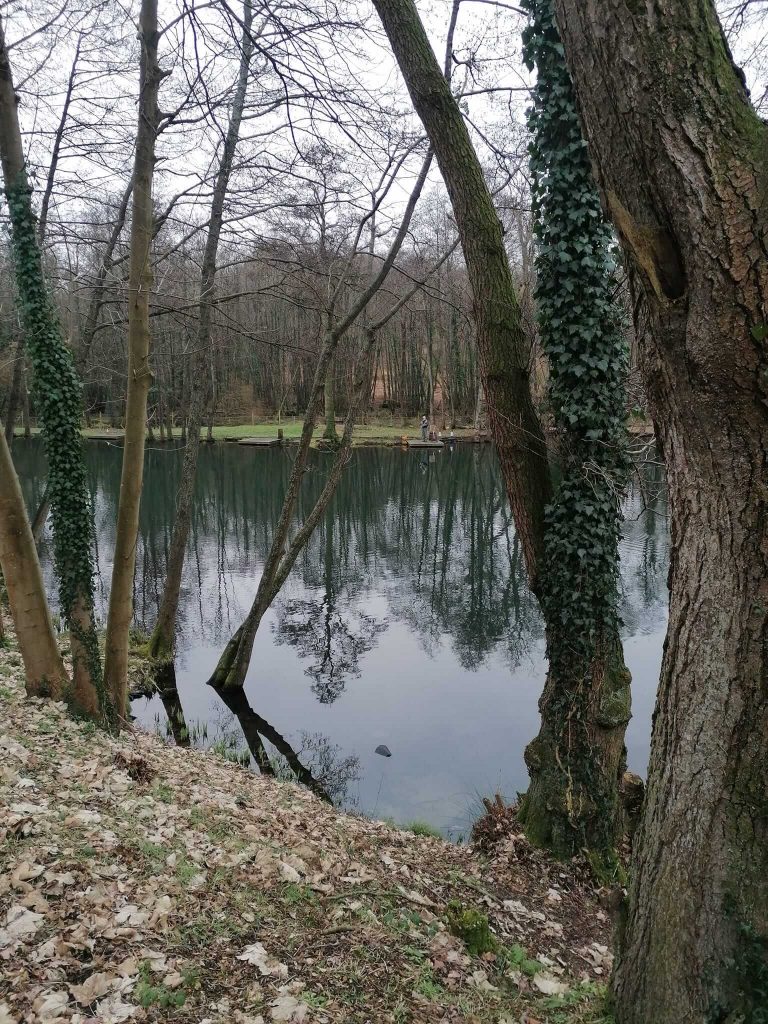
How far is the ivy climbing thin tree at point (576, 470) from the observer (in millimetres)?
5188

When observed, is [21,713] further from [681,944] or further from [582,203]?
[582,203]

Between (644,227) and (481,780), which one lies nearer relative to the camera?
(644,227)

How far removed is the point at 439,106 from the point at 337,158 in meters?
3.48

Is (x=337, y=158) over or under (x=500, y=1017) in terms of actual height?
over

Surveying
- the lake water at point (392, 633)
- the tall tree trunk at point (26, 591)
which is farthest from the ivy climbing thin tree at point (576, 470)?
the tall tree trunk at point (26, 591)

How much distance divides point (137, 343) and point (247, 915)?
4.83 metres

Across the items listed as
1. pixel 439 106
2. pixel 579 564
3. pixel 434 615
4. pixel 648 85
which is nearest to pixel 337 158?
pixel 439 106

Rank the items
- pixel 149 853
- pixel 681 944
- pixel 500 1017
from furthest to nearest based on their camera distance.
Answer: pixel 149 853, pixel 500 1017, pixel 681 944

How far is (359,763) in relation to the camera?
360 inches

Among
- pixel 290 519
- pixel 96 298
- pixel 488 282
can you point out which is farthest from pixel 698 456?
pixel 96 298

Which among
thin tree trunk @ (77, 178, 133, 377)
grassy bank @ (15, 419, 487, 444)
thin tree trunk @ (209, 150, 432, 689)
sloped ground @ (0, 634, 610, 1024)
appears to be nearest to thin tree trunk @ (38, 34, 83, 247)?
thin tree trunk @ (77, 178, 133, 377)

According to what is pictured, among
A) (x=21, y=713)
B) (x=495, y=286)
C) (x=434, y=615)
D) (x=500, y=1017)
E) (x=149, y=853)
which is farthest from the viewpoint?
(x=434, y=615)

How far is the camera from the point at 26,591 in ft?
21.1

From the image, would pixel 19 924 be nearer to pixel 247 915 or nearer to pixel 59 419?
pixel 247 915
